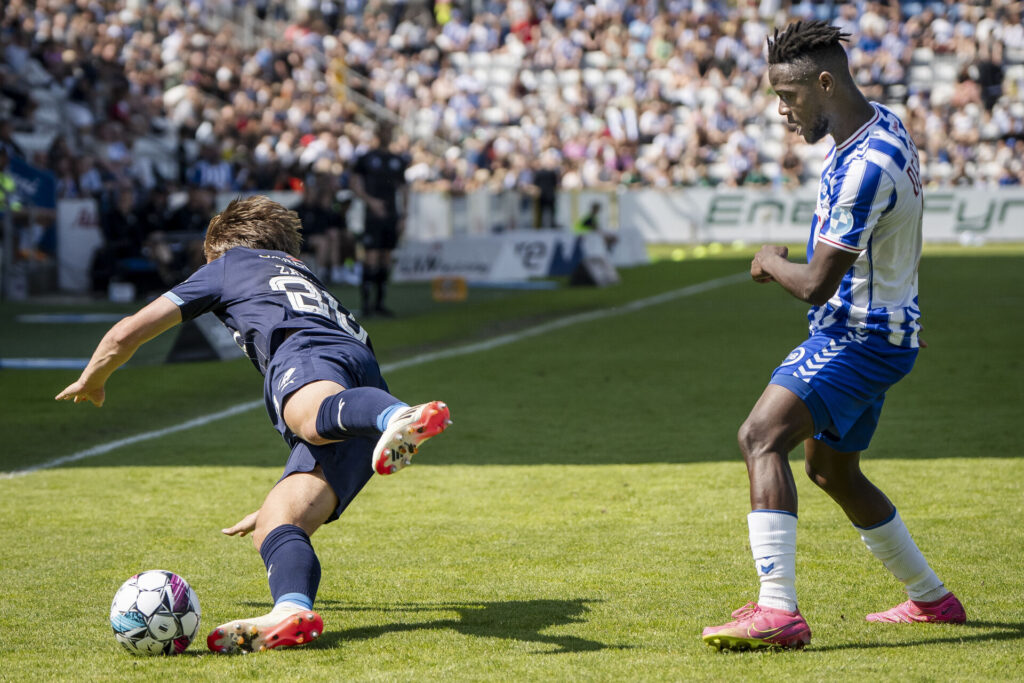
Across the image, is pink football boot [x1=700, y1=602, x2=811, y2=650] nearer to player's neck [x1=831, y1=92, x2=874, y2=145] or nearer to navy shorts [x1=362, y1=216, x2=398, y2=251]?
player's neck [x1=831, y1=92, x2=874, y2=145]

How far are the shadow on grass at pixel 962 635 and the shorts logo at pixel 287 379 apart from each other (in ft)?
6.13

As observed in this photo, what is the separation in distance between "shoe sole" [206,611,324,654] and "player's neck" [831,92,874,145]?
2.21 metres

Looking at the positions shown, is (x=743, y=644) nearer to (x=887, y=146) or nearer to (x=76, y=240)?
(x=887, y=146)

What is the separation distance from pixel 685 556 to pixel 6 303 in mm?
15342

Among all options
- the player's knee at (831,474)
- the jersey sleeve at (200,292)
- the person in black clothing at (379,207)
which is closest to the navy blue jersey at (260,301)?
the jersey sleeve at (200,292)

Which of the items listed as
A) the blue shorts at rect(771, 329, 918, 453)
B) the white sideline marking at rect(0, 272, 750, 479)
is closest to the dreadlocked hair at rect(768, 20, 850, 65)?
the blue shorts at rect(771, 329, 918, 453)

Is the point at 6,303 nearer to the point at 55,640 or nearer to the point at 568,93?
the point at 55,640

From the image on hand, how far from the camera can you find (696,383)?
1088cm

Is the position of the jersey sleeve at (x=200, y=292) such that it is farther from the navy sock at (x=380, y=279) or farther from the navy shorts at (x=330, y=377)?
the navy sock at (x=380, y=279)

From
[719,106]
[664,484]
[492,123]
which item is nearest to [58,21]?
[492,123]

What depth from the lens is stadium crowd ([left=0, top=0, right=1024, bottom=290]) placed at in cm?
3042

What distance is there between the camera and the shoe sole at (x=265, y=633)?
159 inches

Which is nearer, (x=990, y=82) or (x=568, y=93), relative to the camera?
(x=990, y=82)

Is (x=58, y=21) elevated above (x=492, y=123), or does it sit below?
above
